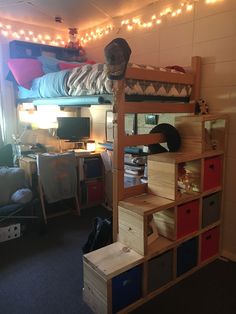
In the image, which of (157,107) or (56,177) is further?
(56,177)

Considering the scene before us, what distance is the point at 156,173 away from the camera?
207cm

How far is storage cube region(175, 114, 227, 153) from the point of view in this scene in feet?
7.09

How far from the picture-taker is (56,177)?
10.4 ft

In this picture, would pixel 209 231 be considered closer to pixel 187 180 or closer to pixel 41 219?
pixel 187 180

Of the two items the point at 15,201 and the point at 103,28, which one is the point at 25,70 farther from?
the point at 15,201

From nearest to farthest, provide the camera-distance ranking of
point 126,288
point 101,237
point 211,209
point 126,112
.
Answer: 1. point 126,288
2. point 126,112
3. point 101,237
4. point 211,209

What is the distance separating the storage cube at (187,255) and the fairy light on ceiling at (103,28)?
213 cm

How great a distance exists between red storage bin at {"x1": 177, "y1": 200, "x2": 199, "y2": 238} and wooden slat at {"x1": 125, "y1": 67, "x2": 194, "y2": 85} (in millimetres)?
1032

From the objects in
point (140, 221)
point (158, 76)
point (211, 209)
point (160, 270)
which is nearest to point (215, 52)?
point (158, 76)

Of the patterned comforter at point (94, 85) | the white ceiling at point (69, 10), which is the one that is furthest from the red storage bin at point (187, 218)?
the white ceiling at point (69, 10)

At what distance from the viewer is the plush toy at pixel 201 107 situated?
2.44 meters

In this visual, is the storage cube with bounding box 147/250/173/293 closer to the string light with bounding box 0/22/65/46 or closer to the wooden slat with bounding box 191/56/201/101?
the wooden slat with bounding box 191/56/201/101

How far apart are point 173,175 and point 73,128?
7.60 feet

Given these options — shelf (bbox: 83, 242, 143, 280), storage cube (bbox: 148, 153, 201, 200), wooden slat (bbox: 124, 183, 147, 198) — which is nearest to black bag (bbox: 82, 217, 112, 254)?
shelf (bbox: 83, 242, 143, 280)
